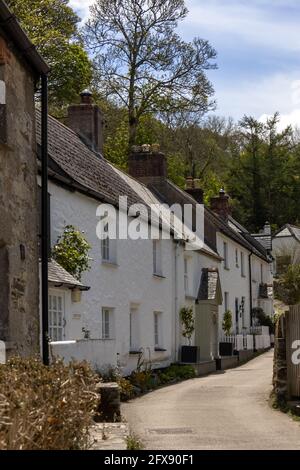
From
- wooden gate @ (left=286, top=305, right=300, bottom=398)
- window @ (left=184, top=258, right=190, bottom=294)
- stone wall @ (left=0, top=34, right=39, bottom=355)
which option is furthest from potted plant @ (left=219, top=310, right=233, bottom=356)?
stone wall @ (left=0, top=34, right=39, bottom=355)

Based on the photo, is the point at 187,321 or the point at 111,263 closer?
the point at 111,263

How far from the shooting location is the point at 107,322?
21.7 metres

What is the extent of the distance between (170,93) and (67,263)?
24.5 metres

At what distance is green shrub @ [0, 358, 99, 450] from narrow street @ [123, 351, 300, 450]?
2.59 metres

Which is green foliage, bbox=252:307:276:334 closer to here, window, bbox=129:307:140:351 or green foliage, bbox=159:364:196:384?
green foliage, bbox=159:364:196:384

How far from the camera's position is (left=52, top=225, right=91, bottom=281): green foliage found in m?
17.9

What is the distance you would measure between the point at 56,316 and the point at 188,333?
13585mm

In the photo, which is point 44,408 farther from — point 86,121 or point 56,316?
point 86,121

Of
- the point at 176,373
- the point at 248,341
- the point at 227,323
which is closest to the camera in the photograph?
the point at 176,373

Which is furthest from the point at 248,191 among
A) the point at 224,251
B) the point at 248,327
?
the point at 224,251

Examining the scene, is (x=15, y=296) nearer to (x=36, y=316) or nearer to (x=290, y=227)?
(x=36, y=316)

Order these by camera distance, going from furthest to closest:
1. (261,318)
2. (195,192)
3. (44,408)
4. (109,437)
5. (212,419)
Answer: (261,318) → (195,192) → (212,419) → (109,437) → (44,408)

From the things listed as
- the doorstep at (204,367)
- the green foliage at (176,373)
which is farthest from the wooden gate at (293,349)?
the doorstep at (204,367)

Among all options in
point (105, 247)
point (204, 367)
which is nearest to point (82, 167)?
point (105, 247)
